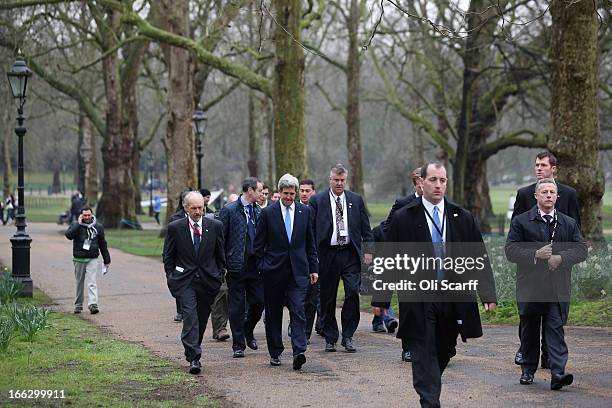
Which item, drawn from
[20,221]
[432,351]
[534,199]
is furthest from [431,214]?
[20,221]

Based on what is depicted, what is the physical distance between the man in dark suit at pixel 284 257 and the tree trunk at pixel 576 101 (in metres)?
6.70

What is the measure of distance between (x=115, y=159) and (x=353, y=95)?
9.72m

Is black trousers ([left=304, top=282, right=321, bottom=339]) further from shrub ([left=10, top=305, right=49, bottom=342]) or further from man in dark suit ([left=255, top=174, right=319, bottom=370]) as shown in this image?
shrub ([left=10, top=305, right=49, bottom=342])

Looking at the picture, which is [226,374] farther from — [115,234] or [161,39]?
[115,234]

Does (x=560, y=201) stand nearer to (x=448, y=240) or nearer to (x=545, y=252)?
(x=545, y=252)

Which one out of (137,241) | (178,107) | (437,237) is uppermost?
(178,107)

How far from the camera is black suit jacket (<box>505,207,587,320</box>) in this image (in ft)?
30.7

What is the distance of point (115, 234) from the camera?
131 feet

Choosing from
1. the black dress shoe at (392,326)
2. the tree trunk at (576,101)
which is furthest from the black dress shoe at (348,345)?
the tree trunk at (576,101)

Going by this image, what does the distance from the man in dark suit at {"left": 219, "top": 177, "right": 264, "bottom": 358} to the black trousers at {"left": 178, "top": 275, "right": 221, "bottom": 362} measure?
0.74m

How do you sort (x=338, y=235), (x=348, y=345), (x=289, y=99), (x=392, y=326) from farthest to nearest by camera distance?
(x=289, y=99)
(x=392, y=326)
(x=338, y=235)
(x=348, y=345)

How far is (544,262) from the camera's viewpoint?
9.43 meters

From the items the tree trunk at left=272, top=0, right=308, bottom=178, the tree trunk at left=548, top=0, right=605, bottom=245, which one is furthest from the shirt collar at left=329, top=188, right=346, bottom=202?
the tree trunk at left=272, top=0, right=308, bottom=178

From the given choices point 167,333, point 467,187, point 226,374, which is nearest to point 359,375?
point 226,374
